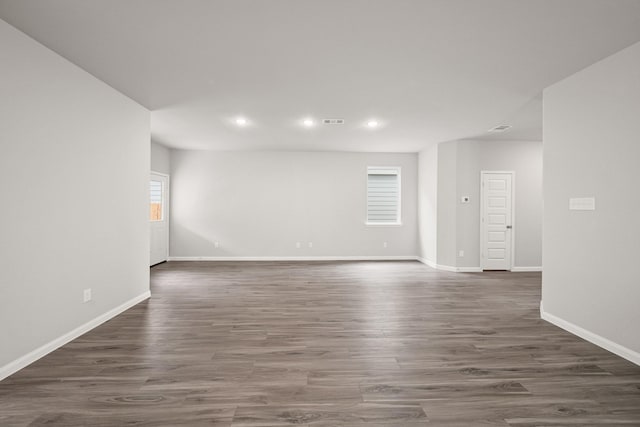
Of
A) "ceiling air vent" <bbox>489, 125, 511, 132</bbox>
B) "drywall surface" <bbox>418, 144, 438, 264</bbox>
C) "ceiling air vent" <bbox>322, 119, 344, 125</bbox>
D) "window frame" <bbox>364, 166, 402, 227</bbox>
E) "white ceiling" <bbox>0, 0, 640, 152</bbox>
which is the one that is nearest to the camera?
"white ceiling" <bbox>0, 0, 640, 152</bbox>

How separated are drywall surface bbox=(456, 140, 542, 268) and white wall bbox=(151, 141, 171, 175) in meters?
6.62

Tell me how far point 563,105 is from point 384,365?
3.38 metres

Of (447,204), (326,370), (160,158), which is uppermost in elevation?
(160,158)

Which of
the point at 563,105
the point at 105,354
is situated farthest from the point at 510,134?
the point at 105,354

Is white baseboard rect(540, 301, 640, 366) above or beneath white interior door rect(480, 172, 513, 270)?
beneath

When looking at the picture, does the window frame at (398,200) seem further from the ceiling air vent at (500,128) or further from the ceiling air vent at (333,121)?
the ceiling air vent at (333,121)

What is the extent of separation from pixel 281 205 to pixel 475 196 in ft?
14.7

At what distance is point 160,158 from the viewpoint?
304 inches

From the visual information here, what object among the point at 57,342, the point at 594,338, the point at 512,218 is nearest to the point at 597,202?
the point at 594,338

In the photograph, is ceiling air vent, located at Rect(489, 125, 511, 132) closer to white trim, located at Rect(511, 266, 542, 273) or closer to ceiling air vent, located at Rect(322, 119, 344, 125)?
ceiling air vent, located at Rect(322, 119, 344, 125)

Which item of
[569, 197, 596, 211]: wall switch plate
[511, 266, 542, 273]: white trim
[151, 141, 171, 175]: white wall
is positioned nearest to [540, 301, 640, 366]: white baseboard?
[569, 197, 596, 211]: wall switch plate

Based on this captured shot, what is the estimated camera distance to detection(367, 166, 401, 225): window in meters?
8.70

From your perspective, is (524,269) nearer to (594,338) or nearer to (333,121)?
(594,338)

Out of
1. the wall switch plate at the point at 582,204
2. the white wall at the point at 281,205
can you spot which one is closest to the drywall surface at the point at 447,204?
the white wall at the point at 281,205
